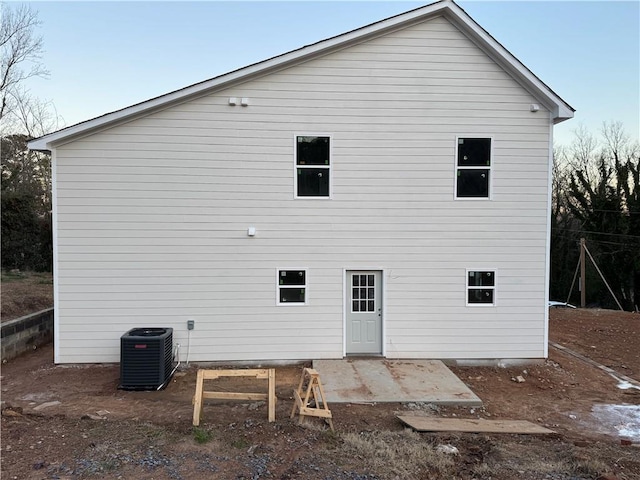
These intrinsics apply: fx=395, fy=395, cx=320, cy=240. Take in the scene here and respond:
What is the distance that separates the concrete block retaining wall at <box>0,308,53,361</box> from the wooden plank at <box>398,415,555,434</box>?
323 inches

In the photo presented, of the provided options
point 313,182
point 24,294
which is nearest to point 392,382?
point 313,182

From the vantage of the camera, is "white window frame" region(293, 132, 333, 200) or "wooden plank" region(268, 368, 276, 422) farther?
"white window frame" region(293, 132, 333, 200)

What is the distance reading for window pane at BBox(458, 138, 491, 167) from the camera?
8.80 metres

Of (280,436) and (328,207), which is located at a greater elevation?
(328,207)

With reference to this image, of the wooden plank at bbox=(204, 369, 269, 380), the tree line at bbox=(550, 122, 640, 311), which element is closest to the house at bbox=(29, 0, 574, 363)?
the wooden plank at bbox=(204, 369, 269, 380)

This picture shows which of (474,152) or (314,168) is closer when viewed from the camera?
(314,168)

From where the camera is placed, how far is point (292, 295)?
861 centimetres

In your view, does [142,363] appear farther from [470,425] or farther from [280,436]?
[470,425]

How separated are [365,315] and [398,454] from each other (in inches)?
166

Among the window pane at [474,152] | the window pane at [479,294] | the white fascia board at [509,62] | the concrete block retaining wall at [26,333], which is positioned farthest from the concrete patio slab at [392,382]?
the concrete block retaining wall at [26,333]

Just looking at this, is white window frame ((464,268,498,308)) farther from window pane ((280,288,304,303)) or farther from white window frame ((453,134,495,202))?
window pane ((280,288,304,303))

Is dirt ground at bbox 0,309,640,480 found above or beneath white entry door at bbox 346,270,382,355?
beneath

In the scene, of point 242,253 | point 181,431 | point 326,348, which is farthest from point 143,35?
point 181,431

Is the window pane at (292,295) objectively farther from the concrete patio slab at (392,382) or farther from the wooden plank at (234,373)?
the wooden plank at (234,373)
